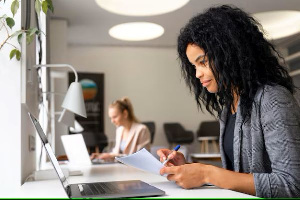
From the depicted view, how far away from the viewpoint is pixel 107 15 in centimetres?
656

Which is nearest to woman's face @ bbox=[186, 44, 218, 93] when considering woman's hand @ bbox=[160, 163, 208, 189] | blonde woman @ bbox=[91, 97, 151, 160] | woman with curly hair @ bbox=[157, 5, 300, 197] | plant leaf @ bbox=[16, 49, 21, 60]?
woman with curly hair @ bbox=[157, 5, 300, 197]

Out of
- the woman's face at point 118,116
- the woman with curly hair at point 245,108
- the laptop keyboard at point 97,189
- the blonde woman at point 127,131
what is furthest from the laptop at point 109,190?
the woman's face at point 118,116

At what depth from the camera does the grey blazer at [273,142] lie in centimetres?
130

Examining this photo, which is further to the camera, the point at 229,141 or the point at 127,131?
the point at 127,131

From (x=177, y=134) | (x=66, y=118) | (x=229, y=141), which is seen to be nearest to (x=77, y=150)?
(x=66, y=118)

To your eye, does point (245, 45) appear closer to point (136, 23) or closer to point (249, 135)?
point (249, 135)

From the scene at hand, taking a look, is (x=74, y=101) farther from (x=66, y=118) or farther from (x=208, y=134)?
(x=208, y=134)

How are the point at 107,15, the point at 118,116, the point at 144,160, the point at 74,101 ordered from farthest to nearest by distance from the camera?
the point at 107,15
the point at 118,116
the point at 74,101
the point at 144,160

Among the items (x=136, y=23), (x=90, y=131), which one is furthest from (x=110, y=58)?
(x=136, y=23)

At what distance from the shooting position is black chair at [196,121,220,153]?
30.6ft

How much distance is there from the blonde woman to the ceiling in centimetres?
201

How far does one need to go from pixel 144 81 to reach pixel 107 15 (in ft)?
10.8

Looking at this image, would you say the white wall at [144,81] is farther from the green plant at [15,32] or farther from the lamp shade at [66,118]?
the green plant at [15,32]

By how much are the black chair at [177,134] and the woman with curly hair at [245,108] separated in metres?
7.46
